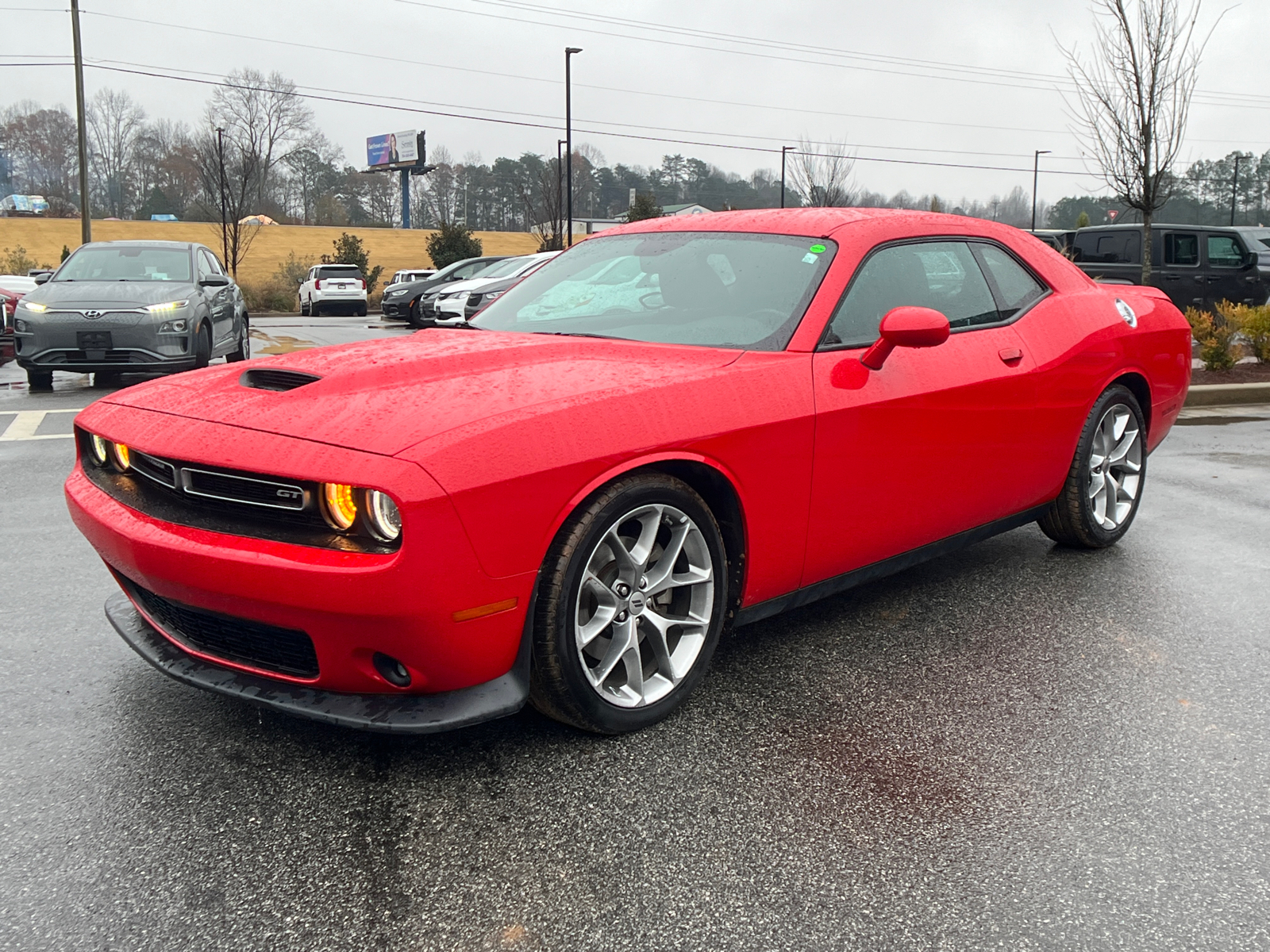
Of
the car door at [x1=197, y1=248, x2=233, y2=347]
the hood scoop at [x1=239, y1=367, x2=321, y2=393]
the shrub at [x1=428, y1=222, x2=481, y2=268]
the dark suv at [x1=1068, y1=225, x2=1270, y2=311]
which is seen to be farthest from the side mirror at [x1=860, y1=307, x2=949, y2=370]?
the shrub at [x1=428, y1=222, x2=481, y2=268]

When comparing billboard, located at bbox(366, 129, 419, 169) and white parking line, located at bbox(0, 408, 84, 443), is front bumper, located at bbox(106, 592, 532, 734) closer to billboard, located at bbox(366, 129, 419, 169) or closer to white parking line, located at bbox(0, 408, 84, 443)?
white parking line, located at bbox(0, 408, 84, 443)

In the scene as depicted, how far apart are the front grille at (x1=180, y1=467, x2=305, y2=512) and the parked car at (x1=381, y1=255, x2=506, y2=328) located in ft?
60.5

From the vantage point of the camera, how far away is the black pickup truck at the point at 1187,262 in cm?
1608

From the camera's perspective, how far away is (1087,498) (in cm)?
455

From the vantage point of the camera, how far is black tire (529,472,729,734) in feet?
8.52

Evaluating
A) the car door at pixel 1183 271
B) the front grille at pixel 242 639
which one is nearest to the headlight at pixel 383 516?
the front grille at pixel 242 639

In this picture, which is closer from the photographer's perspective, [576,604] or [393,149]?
[576,604]

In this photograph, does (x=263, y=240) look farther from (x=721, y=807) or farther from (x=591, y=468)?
(x=721, y=807)

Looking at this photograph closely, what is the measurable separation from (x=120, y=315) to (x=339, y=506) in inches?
357

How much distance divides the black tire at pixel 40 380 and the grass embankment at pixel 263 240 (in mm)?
37378

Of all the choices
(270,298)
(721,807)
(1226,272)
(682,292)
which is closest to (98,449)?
(682,292)

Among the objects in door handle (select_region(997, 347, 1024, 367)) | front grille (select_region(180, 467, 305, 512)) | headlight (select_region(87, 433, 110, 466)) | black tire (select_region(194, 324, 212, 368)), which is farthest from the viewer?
black tire (select_region(194, 324, 212, 368))

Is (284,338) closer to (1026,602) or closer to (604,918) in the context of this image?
(1026,602)

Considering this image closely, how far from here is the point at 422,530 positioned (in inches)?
90.7
